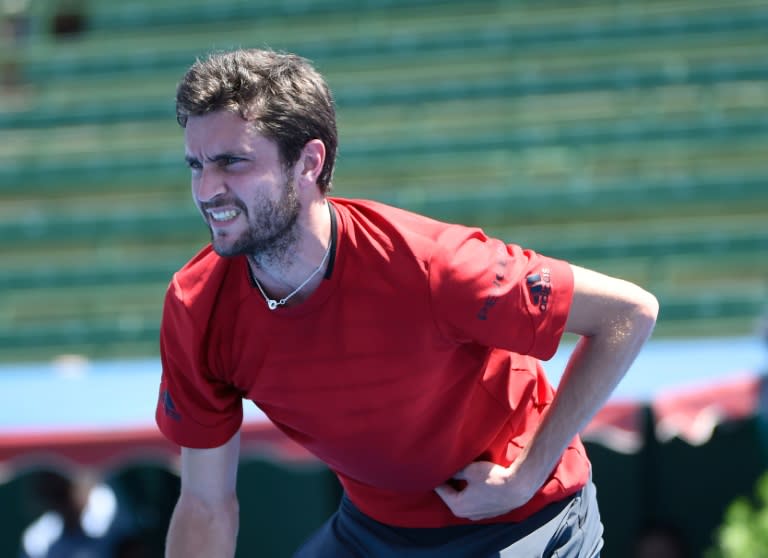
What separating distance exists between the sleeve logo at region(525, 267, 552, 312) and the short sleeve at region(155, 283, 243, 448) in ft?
1.84

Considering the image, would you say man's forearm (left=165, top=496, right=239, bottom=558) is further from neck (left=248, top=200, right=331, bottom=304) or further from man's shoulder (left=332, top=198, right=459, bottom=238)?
man's shoulder (left=332, top=198, right=459, bottom=238)

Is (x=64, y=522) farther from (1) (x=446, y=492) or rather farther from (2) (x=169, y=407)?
(1) (x=446, y=492)

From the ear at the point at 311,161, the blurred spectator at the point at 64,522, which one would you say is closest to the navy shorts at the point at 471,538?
the ear at the point at 311,161

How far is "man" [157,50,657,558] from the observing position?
185 centimetres

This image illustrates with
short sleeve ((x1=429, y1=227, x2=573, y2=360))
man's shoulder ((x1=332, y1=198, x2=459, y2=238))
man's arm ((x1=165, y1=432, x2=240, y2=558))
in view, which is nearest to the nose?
man's shoulder ((x1=332, y1=198, x2=459, y2=238))

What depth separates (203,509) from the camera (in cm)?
208

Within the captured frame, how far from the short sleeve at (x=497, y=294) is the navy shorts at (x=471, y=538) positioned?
372mm

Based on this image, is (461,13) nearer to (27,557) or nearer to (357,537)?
(27,557)

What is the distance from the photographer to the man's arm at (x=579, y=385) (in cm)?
197

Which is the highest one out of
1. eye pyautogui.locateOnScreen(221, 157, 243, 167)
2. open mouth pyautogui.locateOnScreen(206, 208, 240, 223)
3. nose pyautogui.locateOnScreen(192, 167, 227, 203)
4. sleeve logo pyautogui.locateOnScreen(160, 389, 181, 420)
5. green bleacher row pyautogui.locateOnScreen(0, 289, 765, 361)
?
eye pyautogui.locateOnScreen(221, 157, 243, 167)

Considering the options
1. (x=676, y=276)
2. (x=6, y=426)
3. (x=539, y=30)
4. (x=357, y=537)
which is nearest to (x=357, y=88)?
(x=539, y=30)

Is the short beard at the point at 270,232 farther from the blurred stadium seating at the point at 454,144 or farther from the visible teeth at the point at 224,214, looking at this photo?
the blurred stadium seating at the point at 454,144

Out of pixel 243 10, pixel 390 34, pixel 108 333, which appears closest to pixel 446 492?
pixel 108 333

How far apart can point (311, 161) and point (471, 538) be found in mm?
749
